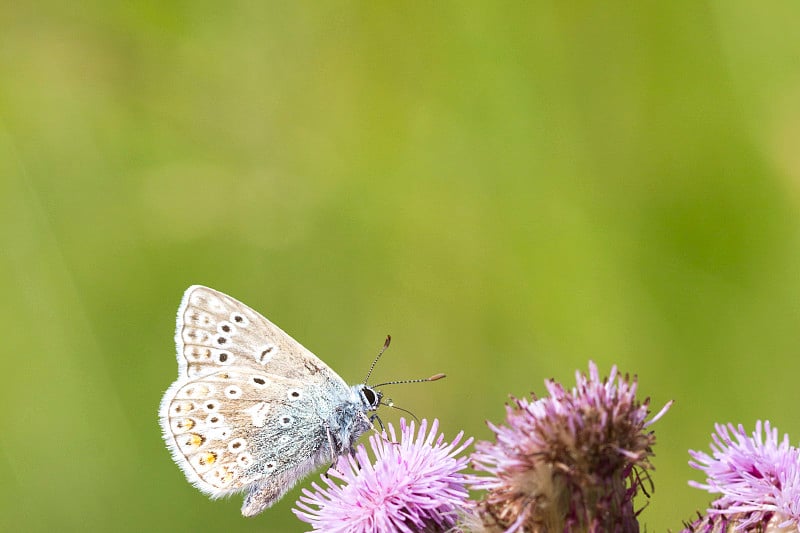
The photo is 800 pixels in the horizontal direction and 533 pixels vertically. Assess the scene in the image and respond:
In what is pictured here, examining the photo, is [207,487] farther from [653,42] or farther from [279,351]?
[653,42]

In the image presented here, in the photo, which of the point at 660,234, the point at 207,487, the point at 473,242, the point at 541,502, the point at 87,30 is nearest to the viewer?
the point at 541,502

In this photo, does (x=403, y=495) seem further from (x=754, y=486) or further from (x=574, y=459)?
(x=754, y=486)

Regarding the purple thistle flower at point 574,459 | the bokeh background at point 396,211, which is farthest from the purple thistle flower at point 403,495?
the bokeh background at point 396,211

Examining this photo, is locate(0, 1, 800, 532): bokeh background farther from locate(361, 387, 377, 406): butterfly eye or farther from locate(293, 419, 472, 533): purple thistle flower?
locate(293, 419, 472, 533): purple thistle flower

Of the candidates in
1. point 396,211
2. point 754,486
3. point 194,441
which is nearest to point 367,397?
point 194,441

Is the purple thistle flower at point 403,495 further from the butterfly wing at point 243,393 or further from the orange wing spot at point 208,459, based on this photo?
the orange wing spot at point 208,459

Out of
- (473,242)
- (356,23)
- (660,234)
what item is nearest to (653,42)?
(660,234)
